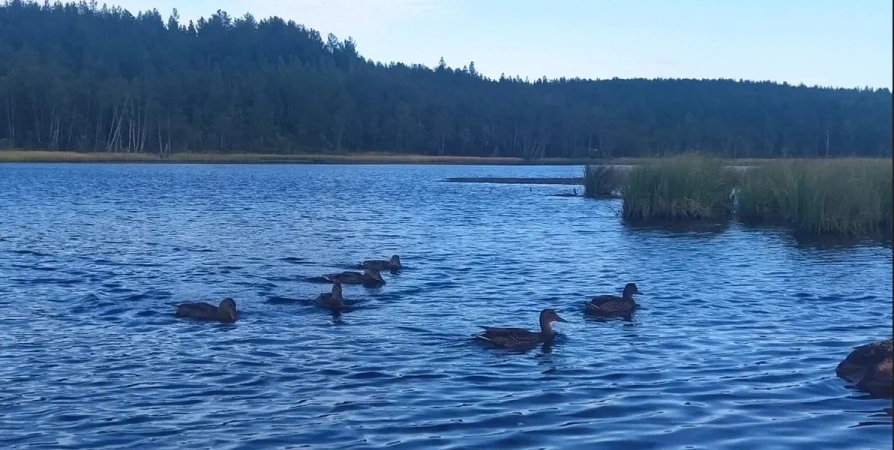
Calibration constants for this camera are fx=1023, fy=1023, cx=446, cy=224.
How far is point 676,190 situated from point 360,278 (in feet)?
53.2

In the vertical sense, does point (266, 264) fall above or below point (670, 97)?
below

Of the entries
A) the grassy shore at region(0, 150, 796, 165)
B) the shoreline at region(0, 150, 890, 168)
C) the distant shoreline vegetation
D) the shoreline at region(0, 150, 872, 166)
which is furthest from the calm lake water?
the grassy shore at region(0, 150, 796, 165)

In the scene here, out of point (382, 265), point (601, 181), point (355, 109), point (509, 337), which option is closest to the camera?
point (509, 337)

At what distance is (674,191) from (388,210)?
11130mm

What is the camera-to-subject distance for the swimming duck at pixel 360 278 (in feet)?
58.2

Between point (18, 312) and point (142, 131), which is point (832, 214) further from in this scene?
point (142, 131)

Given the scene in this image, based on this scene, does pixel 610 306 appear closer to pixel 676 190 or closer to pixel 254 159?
pixel 676 190

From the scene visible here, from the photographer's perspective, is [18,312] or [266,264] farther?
[266,264]

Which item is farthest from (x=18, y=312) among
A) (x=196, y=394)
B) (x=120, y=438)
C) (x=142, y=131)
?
(x=142, y=131)

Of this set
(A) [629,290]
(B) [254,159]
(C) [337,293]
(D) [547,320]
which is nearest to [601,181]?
(A) [629,290]

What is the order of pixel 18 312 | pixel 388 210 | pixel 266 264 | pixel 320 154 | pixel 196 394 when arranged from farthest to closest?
pixel 320 154 < pixel 388 210 < pixel 266 264 < pixel 18 312 < pixel 196 394

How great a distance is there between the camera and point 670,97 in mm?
169375

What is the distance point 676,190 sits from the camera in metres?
31.5

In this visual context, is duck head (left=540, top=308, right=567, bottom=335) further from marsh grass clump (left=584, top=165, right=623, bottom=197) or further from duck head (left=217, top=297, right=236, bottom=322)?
marsh grass clump (left=584, top=165, right=623, bottom=197)
